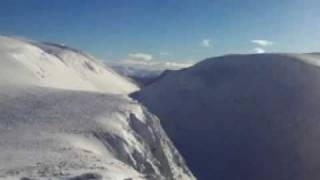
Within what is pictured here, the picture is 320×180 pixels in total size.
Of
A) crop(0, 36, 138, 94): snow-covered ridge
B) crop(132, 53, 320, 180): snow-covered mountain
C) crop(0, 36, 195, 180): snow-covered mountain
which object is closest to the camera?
crop(0, 36, 195, 180): snow-covered mountain

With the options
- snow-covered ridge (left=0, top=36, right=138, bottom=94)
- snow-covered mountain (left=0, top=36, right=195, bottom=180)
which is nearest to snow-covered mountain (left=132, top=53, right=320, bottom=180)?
snow-covered ridge (left=0, top=36, right=138, bottom=94)

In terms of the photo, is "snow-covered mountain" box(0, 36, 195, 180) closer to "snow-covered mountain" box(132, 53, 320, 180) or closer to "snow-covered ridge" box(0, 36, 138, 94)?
"snow-covered ridge" box(0, 36, 138, 94)

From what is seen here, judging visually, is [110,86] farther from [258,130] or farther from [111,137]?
[111,137]

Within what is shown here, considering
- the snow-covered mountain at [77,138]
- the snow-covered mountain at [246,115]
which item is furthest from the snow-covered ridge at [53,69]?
the snow-covered mountain at [246,115]

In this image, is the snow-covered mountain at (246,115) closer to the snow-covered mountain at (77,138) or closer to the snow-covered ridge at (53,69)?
the snow-covered ridge at (53,69)

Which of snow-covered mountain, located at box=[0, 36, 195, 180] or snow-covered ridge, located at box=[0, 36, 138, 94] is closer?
snow-covered mountain, located at box=[0, 36, 195, 180]

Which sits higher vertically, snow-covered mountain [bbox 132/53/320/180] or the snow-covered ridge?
the snow-covered ridge
